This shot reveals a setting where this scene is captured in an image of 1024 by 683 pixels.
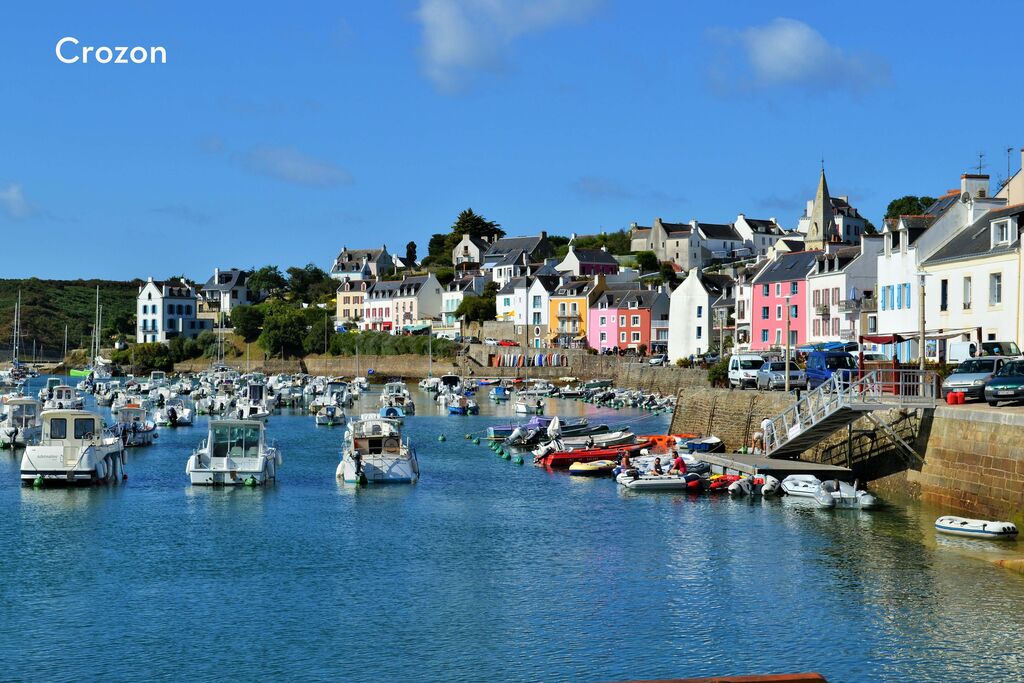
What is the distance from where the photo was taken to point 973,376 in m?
40.0

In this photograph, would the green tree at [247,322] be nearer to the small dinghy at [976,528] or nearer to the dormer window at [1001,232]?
the dormer window at [1001,232]

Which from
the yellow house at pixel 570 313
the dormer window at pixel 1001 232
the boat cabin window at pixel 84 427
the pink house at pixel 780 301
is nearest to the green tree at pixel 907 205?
the yellow house at pixel 570 313

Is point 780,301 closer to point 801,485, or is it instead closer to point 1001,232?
point 1001,232

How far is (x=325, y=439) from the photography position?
71312 millimetres

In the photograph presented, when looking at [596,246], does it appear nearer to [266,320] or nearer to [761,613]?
[266,320]

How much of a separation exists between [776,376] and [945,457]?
22.4 m

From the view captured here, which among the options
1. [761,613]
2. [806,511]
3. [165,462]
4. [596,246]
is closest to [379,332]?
[596,246]

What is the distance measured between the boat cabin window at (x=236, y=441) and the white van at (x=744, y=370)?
1033 inches

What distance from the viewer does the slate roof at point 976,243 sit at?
49438 millimetres

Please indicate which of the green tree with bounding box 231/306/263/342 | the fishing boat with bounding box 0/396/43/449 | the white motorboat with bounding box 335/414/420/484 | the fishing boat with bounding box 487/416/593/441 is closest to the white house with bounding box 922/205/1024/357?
the fishing boat with bounding box 487/416/593/441

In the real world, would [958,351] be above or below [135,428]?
above

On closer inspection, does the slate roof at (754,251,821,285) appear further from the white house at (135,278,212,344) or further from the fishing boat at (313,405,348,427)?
the white house at (135,278,212,344)

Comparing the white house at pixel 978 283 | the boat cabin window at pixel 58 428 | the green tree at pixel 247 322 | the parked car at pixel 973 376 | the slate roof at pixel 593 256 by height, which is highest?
the slate roof at pixel 593 256

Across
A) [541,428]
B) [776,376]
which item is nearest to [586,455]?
[776,376]
